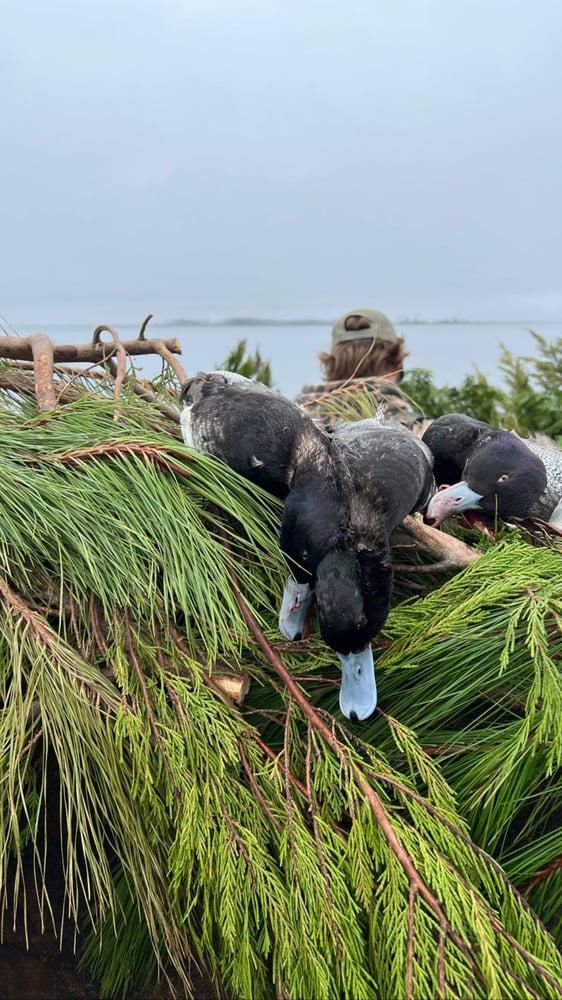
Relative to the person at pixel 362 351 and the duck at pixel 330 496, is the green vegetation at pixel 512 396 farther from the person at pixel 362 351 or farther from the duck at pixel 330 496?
the duck at pixel 330 496

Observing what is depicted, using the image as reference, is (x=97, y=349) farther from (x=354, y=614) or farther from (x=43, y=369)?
(x=354, y=614)

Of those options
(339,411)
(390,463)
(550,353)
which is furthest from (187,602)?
(550,353)

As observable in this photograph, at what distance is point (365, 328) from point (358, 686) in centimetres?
164

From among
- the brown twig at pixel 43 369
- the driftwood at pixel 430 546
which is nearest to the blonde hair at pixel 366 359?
the brown twig at pixel 43 369

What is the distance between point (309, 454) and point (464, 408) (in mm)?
1594

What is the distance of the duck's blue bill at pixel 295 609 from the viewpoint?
0.53m

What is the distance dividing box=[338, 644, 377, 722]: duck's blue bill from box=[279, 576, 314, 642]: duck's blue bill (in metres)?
0.05

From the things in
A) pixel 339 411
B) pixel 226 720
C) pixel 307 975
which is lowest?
pixel 307 975

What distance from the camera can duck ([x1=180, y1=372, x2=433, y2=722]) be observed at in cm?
48

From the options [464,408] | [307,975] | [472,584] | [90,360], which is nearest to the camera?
[307,975]

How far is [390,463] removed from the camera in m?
0.59

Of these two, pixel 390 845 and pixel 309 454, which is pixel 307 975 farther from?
pixel 309 454

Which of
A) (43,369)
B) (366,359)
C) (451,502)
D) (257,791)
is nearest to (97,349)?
(43,369)

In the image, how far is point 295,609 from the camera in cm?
53
